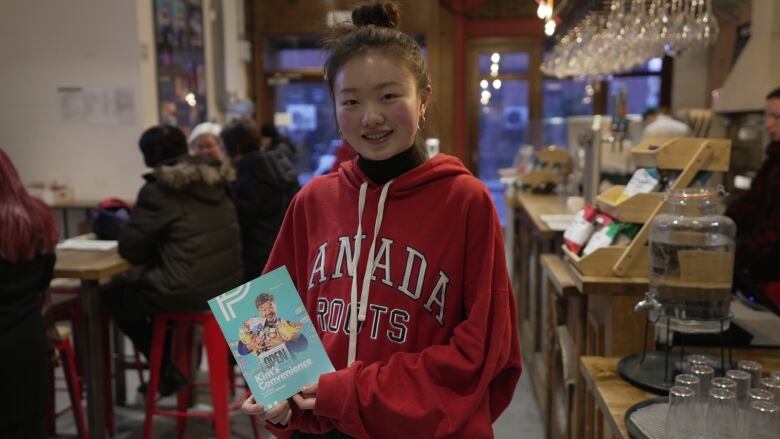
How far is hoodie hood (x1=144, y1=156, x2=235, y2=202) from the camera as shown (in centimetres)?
300

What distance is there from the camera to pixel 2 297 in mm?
2240

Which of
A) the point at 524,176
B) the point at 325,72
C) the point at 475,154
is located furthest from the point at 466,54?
the point at 325,72

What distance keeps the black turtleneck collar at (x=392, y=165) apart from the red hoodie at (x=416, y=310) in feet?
0.07

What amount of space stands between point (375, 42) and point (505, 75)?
338 inches

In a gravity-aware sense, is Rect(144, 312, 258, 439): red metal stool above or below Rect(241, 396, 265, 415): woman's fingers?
below

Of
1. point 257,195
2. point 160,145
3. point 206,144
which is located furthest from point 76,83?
point 160,145

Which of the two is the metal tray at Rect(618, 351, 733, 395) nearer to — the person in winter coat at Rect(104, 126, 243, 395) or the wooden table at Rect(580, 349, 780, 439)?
the wooden table at Rect(580, 349, 780, 439)

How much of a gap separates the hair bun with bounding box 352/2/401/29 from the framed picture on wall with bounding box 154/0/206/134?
16.2 ft

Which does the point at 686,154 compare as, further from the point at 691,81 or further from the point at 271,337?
the point at 691,81

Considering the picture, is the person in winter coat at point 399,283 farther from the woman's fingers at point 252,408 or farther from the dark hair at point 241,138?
the dark hair at point 241,138

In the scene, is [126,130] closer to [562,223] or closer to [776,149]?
[562,223]

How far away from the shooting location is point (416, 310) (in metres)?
1.25

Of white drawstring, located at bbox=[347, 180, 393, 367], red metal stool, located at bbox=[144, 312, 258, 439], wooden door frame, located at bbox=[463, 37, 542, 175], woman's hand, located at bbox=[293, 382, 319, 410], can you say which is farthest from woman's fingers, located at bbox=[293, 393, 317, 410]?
wooden door frame, located at bbox=[463, 37, 542, 175]

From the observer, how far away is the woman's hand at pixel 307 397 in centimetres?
119
